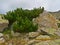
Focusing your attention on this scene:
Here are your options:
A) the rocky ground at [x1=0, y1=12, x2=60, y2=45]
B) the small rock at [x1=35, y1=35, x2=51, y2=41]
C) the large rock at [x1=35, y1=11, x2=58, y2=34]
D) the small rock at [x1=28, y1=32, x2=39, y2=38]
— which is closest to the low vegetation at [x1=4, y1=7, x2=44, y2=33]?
the rocky ground at [x1=0, y1=12, x2=60, y2=45]

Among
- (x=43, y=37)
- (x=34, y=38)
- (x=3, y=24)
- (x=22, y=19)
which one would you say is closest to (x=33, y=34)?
(x=34, y=38)

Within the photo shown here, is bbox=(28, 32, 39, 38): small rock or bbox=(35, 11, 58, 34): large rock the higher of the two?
bbox=(35, 11, 58, 34): large rock

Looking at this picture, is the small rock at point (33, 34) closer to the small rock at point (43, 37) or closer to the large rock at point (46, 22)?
the small rock at point (43, 37)

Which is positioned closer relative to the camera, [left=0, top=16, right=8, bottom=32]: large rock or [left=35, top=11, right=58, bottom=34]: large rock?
[left=0, top=16, right=8, bottom=32]: large rock

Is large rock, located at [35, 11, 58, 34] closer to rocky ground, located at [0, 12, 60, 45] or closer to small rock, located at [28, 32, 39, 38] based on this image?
rocky ground, located at [0, 12, 60, 45]

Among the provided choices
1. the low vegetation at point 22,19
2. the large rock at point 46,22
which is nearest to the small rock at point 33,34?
the low vegetation at point 22,19

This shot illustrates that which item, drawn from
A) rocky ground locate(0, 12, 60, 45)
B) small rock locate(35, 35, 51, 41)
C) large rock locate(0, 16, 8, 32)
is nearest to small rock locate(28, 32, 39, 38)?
rocky ground locate(0, 12, 60, 45)

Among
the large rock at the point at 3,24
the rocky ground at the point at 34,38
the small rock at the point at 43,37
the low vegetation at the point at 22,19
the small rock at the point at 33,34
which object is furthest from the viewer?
the large rock at the point at 3,24

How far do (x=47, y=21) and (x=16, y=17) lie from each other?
245 centimetres

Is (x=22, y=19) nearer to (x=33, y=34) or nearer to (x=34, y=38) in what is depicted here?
(x=33, y=34)

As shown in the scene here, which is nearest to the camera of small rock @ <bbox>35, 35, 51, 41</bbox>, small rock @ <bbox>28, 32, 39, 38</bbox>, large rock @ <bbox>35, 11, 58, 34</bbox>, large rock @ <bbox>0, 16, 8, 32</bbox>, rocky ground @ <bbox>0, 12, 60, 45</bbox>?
A: rocky ground @ <bbox>0, 12, 60, 45</bbox>

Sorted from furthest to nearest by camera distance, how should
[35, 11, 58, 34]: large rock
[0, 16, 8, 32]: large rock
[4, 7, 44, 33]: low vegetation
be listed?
[35, 11, 58, 34]: large rock < [0, 16, 8, 32]: large rock < [4, 7, 44, 33]: low vegetation

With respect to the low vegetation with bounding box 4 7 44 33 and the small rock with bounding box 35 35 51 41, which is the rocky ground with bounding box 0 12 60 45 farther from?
the low vegetation with bounding box 4 7 44 33

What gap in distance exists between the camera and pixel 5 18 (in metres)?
16.8
